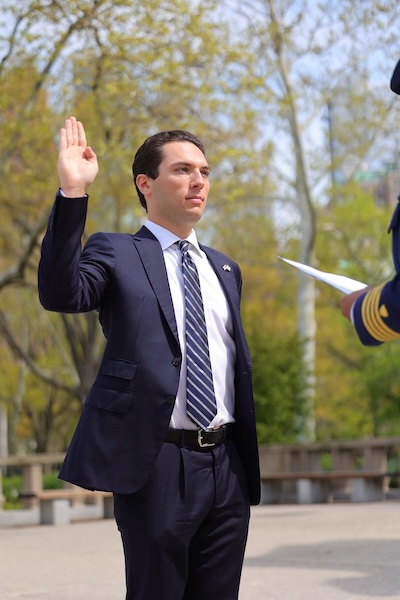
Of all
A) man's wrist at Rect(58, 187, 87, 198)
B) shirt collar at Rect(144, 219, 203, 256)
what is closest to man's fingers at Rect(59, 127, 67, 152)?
man's wrist at Rect(58, 187, 87, 198)

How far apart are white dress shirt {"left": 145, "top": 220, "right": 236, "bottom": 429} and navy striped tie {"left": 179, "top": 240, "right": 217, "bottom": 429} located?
0.03 meters

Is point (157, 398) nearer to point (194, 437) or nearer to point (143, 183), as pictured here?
point (194, 437)

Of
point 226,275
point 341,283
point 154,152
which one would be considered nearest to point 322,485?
point 226,275

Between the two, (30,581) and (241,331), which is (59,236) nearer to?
(241,331)

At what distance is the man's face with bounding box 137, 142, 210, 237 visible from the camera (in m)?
3.85

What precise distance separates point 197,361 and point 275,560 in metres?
5.05

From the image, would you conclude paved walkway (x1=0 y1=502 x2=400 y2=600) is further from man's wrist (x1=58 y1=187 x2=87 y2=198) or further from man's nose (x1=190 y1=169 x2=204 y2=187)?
man's wrist (x1=58 y1=187 x2=87 y2=198)

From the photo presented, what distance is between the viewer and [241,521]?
12.2ft

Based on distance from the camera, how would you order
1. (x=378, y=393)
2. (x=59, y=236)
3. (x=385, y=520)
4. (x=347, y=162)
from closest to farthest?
(x=59, y=236) → (x=385, y=520) → (x=378, y=393) → (x=347, y=162)

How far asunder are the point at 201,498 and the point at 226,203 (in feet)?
72.0

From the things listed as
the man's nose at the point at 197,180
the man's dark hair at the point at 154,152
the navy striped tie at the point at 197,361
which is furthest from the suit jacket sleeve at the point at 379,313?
the man's dark hair at the point at 154,152

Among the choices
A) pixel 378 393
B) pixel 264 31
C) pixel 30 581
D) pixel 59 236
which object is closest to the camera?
pixel 59 236

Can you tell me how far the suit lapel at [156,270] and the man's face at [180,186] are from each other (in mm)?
119

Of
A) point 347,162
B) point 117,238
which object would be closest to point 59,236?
point 117,238
